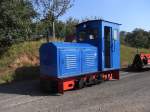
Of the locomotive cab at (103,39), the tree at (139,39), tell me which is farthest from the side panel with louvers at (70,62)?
the tree at (139,39)

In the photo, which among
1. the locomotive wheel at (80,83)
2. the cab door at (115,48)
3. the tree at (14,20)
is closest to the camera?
the locomotive wheel at (80,83)

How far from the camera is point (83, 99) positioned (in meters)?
10.9

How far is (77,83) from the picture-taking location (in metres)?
13.2

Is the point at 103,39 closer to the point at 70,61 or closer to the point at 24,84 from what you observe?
the point at 70,61

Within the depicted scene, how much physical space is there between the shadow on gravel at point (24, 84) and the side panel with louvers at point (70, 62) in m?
1.18

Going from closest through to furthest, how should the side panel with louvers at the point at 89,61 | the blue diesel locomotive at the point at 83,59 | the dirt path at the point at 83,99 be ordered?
1. the dirt path at the point at 83,99
2. the blue diesel locomotive at the point at 83,59
3. the side panel with louvers at the point at 89,61

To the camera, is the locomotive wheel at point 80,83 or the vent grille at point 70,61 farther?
the locomotive wheel at point 80,83

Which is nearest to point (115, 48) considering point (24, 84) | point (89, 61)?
point (89, 61)

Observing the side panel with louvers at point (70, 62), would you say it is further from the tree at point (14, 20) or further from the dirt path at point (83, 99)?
the tree at point (14, 20)

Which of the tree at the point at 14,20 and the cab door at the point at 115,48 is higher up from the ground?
the tree at the point at 14,20

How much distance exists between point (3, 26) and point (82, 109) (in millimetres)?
10621

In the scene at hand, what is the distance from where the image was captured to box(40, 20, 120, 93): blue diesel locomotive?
12.4 meters

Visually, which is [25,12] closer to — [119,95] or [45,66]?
[45,66]

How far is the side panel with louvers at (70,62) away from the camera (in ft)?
40.8
